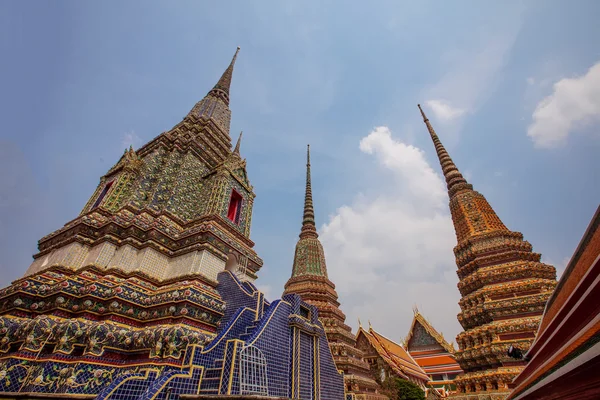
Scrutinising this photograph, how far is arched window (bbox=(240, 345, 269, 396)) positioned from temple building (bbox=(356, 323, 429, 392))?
16.8 meters

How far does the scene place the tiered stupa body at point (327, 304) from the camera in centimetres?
1454

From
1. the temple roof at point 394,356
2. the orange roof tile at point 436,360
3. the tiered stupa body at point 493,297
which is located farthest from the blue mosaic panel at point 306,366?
the orange roof tile at point 436,360

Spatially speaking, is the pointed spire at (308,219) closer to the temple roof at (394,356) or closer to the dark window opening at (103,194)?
the temple roof at (394,356)

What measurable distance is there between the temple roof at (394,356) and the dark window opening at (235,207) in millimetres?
15869

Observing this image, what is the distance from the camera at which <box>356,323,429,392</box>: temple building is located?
64.8ft

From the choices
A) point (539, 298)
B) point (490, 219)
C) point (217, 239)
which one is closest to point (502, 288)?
point (539, 298)

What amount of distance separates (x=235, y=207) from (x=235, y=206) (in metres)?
0.06

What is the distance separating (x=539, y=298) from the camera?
35.2 feet

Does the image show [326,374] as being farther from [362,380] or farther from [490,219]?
[490,219]

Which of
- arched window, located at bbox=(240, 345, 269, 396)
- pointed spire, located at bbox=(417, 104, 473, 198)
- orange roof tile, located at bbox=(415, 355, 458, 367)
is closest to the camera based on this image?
arched window, located at bbox=(240, 345, 269, 396)

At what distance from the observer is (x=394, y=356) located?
21438 millimetres

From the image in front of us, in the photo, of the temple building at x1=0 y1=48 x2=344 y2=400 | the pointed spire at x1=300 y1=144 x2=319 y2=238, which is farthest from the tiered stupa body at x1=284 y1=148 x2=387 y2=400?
the temple building at x1=0 y1=48 x2=344 y2=400

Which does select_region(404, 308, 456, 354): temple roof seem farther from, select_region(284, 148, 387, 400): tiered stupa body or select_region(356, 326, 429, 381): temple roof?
select_region(284, 148, 387, 400): tiered stupa body

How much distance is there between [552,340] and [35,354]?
7879 mm
